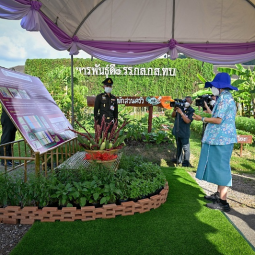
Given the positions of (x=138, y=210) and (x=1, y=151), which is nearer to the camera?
(x=138, y=210)

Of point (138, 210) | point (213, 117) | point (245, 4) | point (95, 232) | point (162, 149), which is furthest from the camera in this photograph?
point (162, 149)

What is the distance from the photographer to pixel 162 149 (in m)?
7.57

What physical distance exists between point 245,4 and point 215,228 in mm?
4987

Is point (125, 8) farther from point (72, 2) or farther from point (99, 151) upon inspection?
point (99, 151)

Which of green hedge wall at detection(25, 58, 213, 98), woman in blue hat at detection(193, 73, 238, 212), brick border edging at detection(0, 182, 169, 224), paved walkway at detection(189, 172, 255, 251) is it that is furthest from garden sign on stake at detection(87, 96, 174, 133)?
green hedge wall at detection(25, 58, 213, 98)

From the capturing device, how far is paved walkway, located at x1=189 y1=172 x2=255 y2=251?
3.23 meters

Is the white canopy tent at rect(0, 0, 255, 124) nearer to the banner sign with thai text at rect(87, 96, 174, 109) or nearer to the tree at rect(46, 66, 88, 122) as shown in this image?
the banner sign with thai text at rect(87, 96, 174, 109)

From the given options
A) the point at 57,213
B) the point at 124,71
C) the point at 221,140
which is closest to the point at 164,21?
the point at 221,140

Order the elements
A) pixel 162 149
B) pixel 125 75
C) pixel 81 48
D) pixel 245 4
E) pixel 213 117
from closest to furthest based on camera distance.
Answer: pixel 213 117 → pixel 245 4 → pixel 81 48 → pixel 162 149 → pixel 125 75

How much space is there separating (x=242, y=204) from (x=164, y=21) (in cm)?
440

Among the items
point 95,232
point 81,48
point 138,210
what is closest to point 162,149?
point 81,48

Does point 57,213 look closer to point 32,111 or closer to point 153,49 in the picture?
point 32,111

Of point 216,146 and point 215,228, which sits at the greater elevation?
point 216,146

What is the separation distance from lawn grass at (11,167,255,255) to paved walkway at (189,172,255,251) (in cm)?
20
